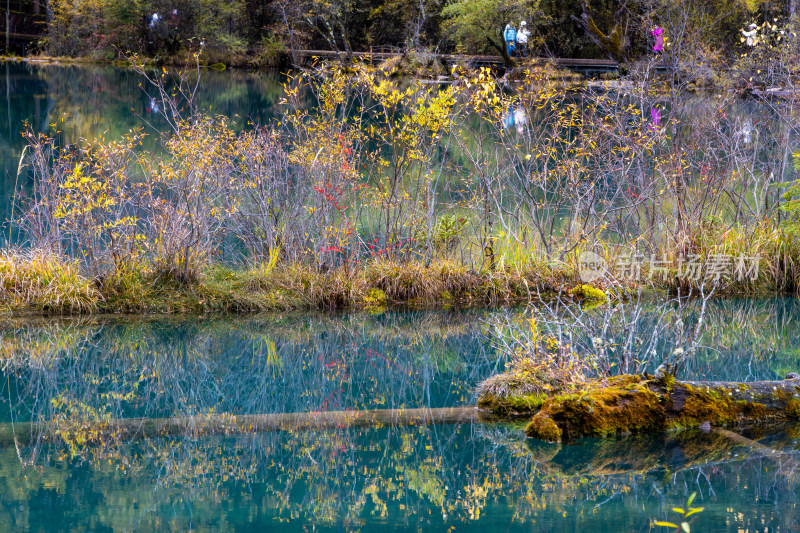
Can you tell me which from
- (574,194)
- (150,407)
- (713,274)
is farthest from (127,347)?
(713,274)

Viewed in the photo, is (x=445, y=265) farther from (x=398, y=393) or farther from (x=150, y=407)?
(x=150, y=407)

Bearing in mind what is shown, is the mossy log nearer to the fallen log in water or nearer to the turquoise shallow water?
the turquoise shallow water

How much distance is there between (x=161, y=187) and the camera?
1169 cm

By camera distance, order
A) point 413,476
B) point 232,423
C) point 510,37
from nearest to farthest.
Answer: point 413,476 → point 232,423 → point 510,37

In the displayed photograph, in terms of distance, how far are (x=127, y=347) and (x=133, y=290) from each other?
131cm

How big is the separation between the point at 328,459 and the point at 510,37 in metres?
30.9

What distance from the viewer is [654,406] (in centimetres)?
595

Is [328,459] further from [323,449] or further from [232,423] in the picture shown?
[232,423]

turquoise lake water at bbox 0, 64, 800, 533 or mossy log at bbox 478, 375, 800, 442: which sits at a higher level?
mossy log at bbox 478, 375, 800, 442
